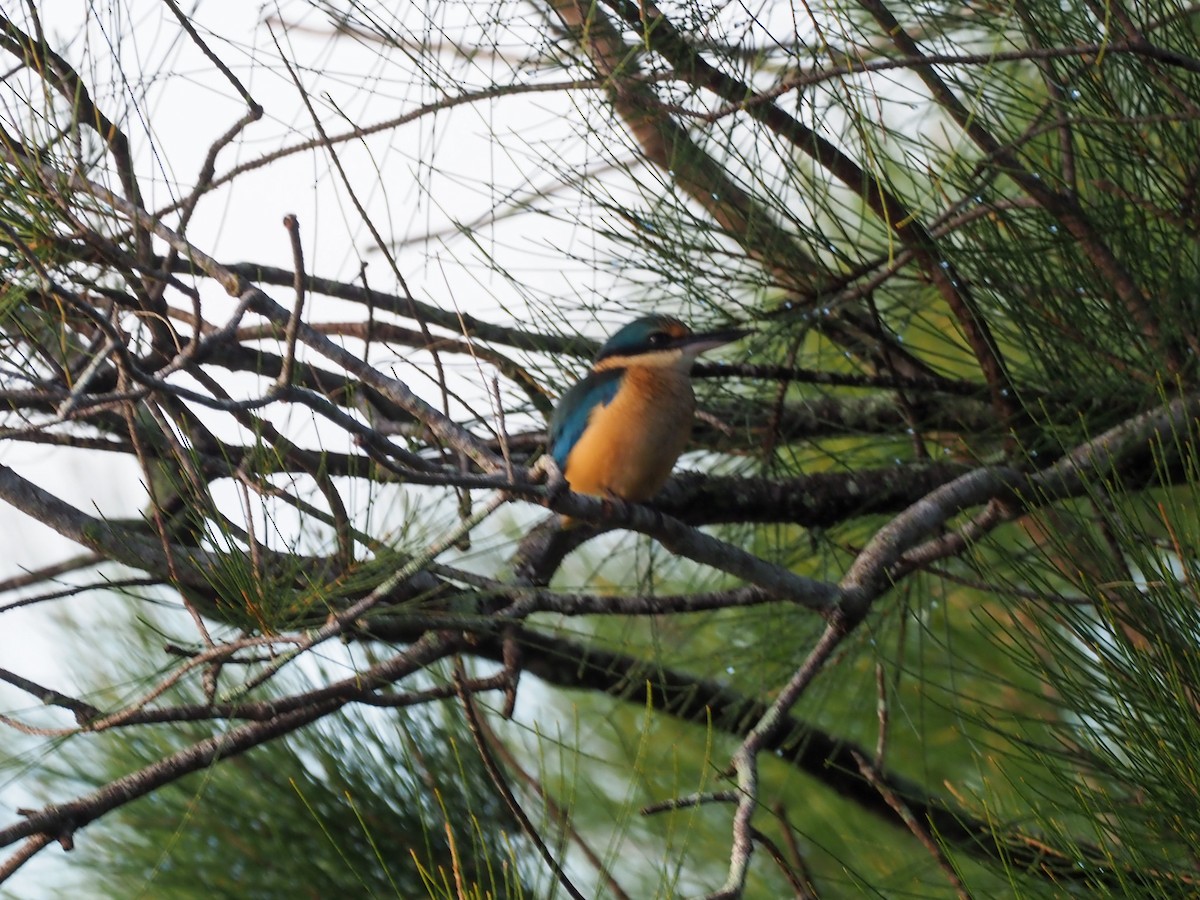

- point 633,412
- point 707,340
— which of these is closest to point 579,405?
point 633,412

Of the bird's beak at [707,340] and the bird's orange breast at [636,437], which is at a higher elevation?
the bird's beak at [707,340]

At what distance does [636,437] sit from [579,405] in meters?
0.13

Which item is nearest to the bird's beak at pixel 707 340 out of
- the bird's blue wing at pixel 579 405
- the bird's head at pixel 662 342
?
the bird's head at pixel 662 342

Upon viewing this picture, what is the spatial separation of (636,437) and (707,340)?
0.74 ft

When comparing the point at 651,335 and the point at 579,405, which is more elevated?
the point at 651,335

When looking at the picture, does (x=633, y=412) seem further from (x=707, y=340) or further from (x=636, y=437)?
(x=707, y=340)

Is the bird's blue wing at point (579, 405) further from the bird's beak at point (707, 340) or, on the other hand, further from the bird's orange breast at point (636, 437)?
the bird's beak at point (707, 340)

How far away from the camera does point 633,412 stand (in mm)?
1941

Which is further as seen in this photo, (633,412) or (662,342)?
(662,342)

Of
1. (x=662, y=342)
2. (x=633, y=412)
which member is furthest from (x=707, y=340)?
(x=633, y=412)

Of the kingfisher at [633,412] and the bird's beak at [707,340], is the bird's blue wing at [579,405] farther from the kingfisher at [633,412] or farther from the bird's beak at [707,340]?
the bird's beak at [707,340]

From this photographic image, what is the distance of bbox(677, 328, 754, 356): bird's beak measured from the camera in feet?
6.62

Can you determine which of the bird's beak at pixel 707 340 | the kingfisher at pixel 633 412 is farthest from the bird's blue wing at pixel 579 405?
the bird's beak at pixel 707 340

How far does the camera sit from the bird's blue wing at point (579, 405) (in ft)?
6.61
